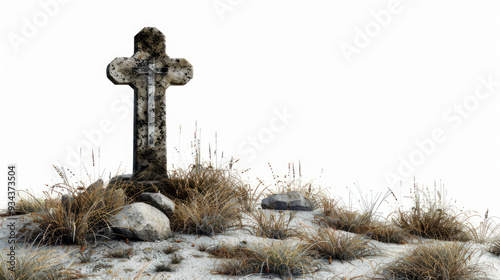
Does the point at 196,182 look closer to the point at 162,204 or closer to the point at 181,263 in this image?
the point at 162,204

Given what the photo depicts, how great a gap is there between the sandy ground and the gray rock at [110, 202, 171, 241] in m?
0.09

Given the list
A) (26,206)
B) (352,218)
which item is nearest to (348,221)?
(352,218)

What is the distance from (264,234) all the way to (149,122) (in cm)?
263

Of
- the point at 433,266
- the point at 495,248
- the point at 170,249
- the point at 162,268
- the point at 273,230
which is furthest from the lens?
the point at 495,248

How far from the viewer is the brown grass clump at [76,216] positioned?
15.1 feet

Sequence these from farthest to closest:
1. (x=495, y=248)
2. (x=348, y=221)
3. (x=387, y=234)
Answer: (x=348, y=221), (x=387, y=234), (x=495, y=248)

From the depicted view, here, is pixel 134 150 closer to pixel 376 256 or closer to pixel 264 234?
pixel 264 234

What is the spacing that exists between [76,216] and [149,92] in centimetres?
241

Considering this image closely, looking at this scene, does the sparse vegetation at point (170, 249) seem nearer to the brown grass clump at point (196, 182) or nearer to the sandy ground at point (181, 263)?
the sandy ground at point (181, 263)

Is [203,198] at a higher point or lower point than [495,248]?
higher

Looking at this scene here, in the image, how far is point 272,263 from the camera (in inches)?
169

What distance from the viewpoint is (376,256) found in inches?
196

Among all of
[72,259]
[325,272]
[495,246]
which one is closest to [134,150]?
[72,259]

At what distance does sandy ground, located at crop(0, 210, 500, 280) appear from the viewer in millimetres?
4164
